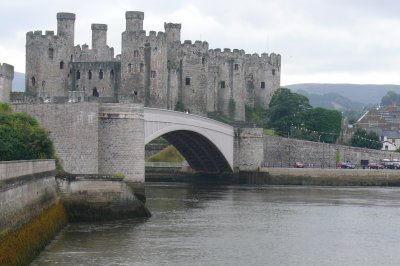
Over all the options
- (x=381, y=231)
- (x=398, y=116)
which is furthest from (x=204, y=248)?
(x=398, y=116)

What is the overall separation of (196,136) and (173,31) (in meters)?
19.7

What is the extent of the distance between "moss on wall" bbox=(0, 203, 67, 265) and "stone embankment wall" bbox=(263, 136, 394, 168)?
31.9m

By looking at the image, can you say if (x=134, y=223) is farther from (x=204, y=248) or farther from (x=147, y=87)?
(x=147, y=87)

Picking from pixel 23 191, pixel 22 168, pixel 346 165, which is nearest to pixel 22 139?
pixel 22 168

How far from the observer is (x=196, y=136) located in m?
46.5

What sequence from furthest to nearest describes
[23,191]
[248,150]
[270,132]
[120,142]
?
[270,132] → [248,150] → [120,142] → [23,191]

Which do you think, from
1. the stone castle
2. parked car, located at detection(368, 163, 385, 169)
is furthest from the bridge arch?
parked car, located at detection(368, 163, 385, 169)

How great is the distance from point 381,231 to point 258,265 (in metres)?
7.69

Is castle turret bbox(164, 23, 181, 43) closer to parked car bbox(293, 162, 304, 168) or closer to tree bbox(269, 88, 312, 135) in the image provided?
tree bbox(269, 88, 312, 135)

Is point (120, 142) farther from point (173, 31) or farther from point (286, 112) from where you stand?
point (286, 112)

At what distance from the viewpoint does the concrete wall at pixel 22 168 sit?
17.9 m

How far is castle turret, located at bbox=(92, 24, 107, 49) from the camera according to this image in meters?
65.4

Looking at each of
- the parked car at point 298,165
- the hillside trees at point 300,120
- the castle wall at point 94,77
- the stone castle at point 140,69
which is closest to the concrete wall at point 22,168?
the parked car at point 298,165

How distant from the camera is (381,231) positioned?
2858 centimetres
